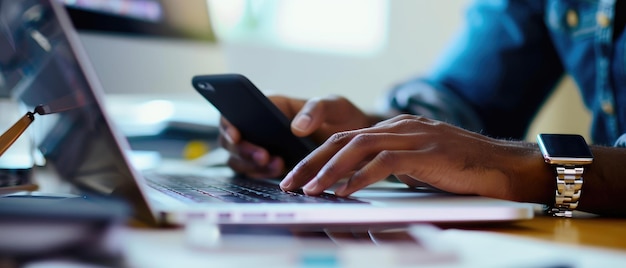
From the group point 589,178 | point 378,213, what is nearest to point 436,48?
point 589,178

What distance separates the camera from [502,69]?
1.29 m

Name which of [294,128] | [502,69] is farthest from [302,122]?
[502,69]

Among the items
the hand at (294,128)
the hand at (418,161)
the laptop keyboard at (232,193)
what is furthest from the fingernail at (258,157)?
the hand at (418,161)

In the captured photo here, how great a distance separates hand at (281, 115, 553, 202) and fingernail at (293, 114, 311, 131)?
112mm

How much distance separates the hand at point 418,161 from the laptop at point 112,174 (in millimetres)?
16

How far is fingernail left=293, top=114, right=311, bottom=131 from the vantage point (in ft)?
2.27

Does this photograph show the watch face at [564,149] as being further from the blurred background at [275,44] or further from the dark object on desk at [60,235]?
the blurred background at [275,44]

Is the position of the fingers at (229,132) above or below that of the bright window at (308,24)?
below

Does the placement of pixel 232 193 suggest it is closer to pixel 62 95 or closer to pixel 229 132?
pixel 62 95

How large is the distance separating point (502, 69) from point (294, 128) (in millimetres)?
729

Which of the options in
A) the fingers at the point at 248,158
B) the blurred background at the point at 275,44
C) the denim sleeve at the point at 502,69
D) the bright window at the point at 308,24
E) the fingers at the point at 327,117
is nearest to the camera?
the fingers at the point at 327,117

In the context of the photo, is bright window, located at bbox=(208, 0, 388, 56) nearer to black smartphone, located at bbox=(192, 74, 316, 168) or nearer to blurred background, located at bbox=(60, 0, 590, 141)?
blurred background, located at bbox=(60, 0, 590, 141)

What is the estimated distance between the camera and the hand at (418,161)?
0.53 metres

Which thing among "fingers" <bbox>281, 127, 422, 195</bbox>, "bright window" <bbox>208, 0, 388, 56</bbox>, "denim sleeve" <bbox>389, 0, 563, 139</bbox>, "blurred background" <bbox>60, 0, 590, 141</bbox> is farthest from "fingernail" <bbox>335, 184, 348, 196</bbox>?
"bright window" <bbox>208, 0, 388, 56</bbox>
